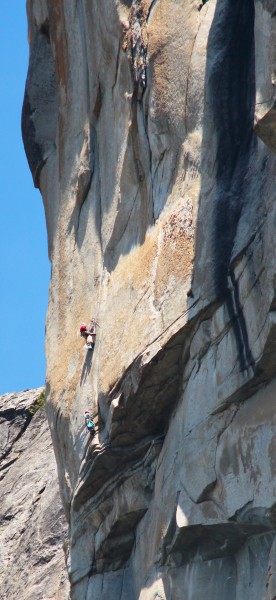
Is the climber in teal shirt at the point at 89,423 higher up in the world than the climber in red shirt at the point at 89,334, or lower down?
lower down

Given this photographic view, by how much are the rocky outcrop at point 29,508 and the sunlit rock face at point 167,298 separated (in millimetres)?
6016

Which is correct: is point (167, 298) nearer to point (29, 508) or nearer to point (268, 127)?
point (268, 127)

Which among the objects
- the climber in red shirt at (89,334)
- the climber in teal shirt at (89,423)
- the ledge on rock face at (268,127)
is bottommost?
the ledge on rock face at (268,127)

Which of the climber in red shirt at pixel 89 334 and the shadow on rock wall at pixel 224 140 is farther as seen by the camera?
the climber in red shirt at pixel 89 334

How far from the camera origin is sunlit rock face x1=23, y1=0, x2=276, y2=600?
18234mm

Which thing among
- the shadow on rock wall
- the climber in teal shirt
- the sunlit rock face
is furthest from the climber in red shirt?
the shadow on rock wall

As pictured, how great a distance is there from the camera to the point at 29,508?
32219 mm

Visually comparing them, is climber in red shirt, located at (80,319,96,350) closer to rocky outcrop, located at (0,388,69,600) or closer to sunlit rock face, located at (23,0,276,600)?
sunlit rock face, located at (23,0,276,600)

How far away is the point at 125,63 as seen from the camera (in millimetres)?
22328

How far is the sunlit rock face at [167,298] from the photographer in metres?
18.2

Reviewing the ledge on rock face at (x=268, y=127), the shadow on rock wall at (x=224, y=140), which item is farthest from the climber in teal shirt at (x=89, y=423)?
the ledge on rock face at (x=268, y=127)

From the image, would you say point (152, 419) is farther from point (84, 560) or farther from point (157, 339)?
point (84, 560)

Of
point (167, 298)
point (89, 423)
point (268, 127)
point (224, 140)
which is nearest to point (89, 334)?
point (89, 423)

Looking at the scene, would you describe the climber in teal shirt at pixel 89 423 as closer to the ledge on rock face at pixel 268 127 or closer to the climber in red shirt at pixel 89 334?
the climber in red shirt at pixel 89 334
